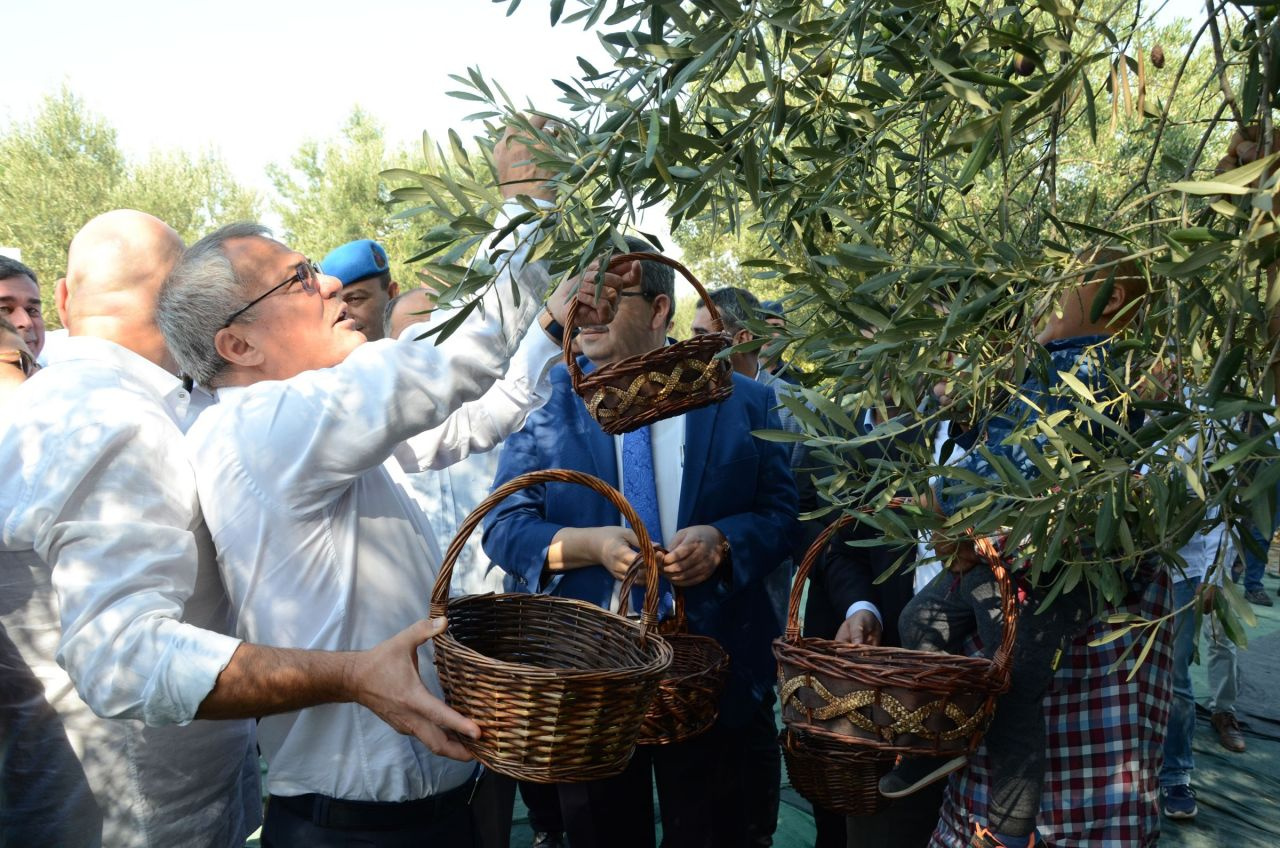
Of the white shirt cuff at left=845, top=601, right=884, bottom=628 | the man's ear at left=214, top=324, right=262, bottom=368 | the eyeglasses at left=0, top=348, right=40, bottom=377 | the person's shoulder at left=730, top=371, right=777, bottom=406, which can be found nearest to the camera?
the man's ear at left=214, top=324, right=262, bottom=368

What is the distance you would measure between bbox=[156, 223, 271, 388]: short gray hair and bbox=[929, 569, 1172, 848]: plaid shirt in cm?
223

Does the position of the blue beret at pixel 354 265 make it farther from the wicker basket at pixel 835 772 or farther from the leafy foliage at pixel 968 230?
the leafy foliage at pixel 968 230

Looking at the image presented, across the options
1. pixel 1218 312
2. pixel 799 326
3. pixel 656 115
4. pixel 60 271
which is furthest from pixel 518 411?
pixel 60 271

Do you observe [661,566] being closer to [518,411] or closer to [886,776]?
[518,411]

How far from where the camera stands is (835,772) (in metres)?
2.95

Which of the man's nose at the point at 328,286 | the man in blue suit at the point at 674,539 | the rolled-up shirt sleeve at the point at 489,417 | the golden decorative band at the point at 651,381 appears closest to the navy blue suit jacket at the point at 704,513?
the man in blue suit at the point at 674,539

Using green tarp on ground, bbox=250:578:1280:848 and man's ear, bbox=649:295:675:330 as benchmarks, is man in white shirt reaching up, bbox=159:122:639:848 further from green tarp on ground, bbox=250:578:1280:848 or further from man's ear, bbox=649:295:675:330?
green tarp on ground, bbox=250:578:1280:848

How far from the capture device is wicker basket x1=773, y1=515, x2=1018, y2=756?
2424 millimetres

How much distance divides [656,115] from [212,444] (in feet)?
4.22

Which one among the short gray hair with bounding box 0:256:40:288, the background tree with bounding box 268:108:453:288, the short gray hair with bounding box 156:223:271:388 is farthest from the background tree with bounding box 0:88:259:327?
the short gray hair with bounding box 156:223:271:388

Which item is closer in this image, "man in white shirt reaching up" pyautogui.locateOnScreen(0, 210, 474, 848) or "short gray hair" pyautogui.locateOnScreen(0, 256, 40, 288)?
"man in white shirt reaching up" pyautogui.locateOnScreen(0, 210, 474, 848)

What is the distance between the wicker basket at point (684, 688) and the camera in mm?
2898

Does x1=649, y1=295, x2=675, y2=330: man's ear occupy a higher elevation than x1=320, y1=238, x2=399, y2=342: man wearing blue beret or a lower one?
lower

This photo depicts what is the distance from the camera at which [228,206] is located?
4038 centimetres
